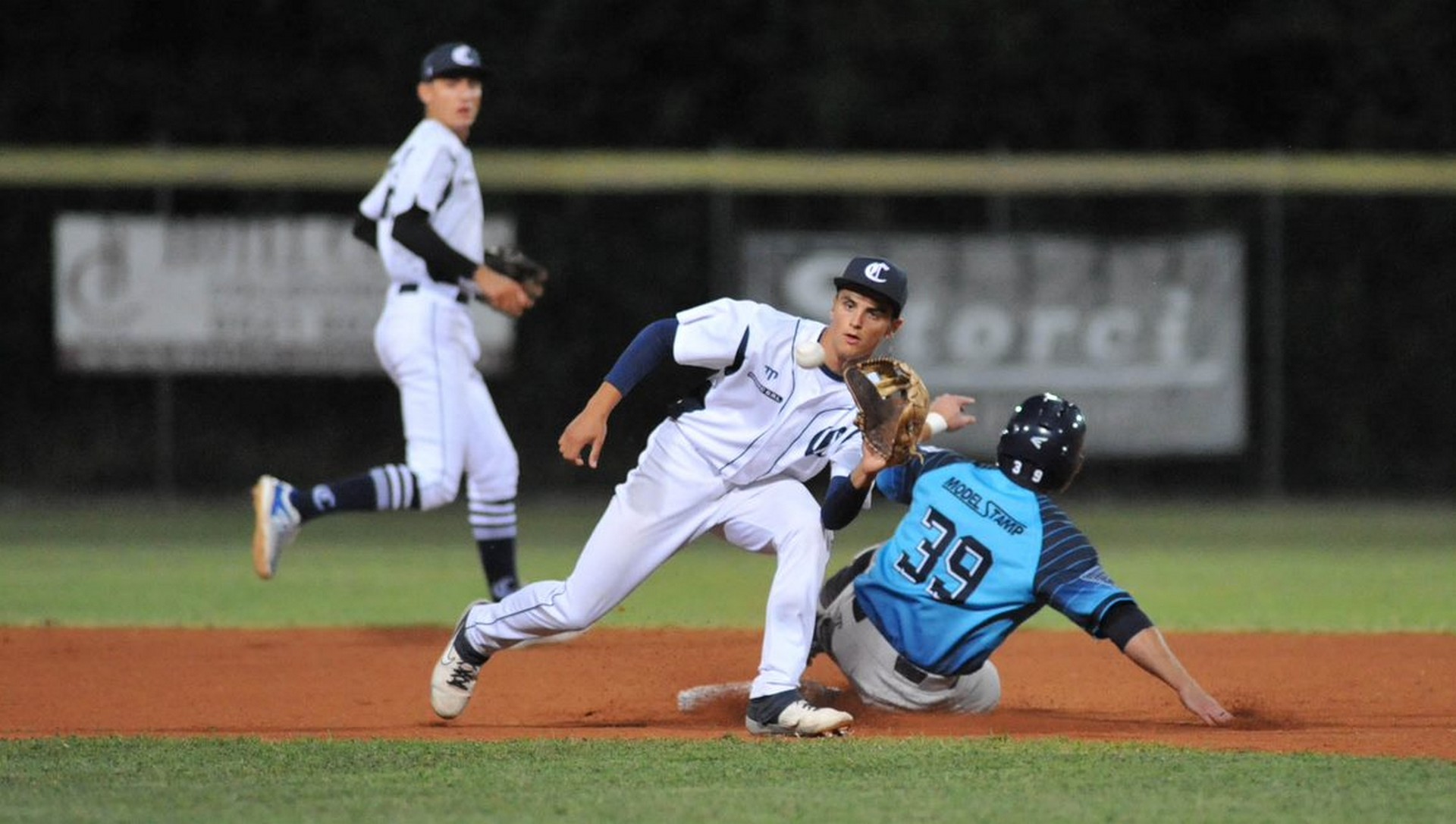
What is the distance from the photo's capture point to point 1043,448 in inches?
219

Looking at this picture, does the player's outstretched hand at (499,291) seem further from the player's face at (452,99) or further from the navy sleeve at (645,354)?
the navy sleeve at (645,354)

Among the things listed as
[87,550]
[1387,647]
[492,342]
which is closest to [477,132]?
[492,342]

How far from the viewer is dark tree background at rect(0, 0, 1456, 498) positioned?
1498 centimetres

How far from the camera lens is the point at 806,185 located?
15.0 meters

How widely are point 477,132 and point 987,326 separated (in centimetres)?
527

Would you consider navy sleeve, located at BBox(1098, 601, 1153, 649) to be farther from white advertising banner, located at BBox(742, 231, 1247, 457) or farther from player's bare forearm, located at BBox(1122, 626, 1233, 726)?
white advertising banner, located at BBox(742, 231, 1247, 457)

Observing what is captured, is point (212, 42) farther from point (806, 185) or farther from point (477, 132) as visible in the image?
point (806, 185)

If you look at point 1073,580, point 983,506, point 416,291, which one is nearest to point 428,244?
point 416,291

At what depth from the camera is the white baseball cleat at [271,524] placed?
684 cm

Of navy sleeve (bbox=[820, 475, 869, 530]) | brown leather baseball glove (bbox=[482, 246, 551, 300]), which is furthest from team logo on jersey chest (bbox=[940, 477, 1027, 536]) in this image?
brown leather baseball glove (bbox=[482, 246, 551, 300])

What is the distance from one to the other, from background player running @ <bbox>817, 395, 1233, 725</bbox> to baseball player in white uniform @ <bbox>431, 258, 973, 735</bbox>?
234 mm

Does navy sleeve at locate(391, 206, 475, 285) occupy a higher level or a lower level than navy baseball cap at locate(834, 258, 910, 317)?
higher

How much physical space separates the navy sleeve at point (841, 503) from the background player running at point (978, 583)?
0.97ft

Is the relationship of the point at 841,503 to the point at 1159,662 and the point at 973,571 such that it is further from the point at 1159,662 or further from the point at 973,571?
the point at 1159,662
